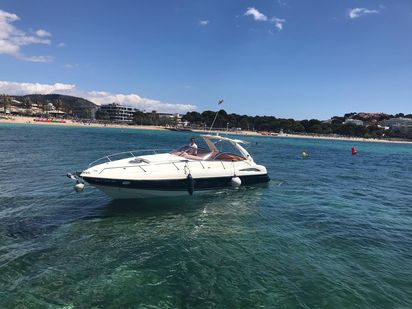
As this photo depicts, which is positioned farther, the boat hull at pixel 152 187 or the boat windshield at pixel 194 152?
the boat windshield at pixel 194 152

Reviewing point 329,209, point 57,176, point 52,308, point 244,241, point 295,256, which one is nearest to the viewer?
point 52,308

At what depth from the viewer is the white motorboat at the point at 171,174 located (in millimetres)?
15211

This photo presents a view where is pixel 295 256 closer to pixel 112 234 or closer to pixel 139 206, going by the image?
pixel 112 234

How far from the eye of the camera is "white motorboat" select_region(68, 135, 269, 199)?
15.2m

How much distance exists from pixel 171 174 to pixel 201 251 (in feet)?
20.0

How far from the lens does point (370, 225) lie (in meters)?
15.5

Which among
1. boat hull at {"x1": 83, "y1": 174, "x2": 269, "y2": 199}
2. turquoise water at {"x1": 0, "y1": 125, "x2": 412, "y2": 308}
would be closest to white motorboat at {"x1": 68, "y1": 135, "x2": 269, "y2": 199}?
boat hull at {"x1": 83, "y1": 174, "x2": 269, "y2": 199}

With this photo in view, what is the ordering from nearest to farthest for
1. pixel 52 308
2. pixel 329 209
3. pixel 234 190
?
pixel 52 308 → pixel 329 209 → pixel 234 190

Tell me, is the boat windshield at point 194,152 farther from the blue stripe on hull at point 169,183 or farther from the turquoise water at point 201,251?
the turquoise water at point 201,251

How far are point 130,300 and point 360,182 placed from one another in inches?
1017

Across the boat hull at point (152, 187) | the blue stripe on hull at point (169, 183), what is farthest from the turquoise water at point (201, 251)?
the blue stripe on hull at point (169, 183)

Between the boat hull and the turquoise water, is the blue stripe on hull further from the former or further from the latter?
the turquoise water

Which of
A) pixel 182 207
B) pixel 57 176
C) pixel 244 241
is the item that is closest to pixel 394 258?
Result: pixel 244 241

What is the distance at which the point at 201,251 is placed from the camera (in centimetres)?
1116
